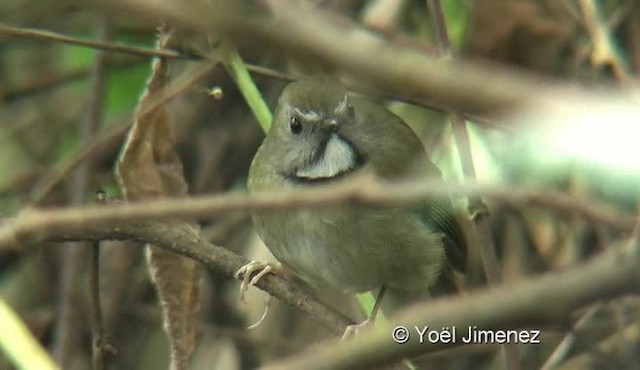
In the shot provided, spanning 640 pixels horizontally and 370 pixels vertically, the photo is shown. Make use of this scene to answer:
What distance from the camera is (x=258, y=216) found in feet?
9.82

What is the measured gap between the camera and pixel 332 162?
301 centimetres

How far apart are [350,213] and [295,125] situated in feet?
1.26

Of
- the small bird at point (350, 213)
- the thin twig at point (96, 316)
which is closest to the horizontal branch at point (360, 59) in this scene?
the thin twig at point (96, 316)

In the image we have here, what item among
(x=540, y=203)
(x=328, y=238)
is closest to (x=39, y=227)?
(x=540, y=203)

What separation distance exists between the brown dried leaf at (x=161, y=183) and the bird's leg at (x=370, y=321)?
13.6 inches

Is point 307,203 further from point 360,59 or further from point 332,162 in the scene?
point 332,162

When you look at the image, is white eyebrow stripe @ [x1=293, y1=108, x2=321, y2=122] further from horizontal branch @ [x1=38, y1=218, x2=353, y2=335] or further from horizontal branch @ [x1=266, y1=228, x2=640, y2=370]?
horizontal branch @ [x1=266, y1=228, x2=640, y2=370]

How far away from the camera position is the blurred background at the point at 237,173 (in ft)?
11.2

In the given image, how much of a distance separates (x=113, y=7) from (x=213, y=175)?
10.5 feet

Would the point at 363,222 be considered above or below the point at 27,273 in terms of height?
below

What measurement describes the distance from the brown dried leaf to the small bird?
36 centimetres

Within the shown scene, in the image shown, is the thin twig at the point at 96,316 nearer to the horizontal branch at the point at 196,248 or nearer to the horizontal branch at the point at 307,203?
the horizontal branch at the point at 196,248

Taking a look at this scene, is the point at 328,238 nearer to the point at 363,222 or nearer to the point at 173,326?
the point at 363,222

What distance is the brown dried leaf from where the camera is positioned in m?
2.51
